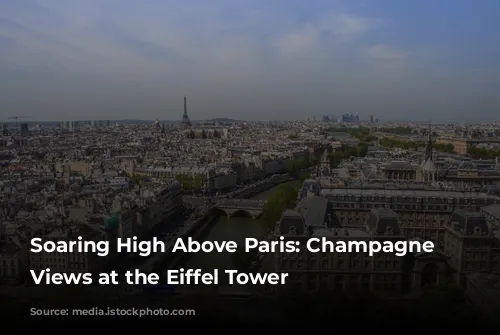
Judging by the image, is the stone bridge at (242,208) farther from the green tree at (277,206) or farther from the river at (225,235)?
the green tree at (277,206)

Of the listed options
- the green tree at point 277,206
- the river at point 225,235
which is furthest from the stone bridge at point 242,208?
the green tree at point 277,206

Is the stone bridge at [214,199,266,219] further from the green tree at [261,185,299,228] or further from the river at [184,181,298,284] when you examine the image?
the green tree at [261,185,299,228]

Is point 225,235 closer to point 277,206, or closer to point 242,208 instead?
point 277,206

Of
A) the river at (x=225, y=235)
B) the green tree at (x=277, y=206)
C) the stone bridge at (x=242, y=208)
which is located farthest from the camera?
the stone bridge at (x=242, y=208)

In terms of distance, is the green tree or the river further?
the green tree

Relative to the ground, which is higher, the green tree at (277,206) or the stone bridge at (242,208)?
the green tree at (277,206)

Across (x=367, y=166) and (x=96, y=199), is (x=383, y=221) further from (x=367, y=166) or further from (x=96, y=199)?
(x=367, y=166)

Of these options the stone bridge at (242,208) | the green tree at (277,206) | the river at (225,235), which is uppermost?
the green tree at (277,206)

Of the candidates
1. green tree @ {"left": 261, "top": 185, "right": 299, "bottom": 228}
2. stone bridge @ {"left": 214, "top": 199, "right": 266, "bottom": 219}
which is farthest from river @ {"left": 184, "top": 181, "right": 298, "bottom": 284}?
green tree @ {"left": 261, "top": 185, "right": 299, "bottom": 228}
